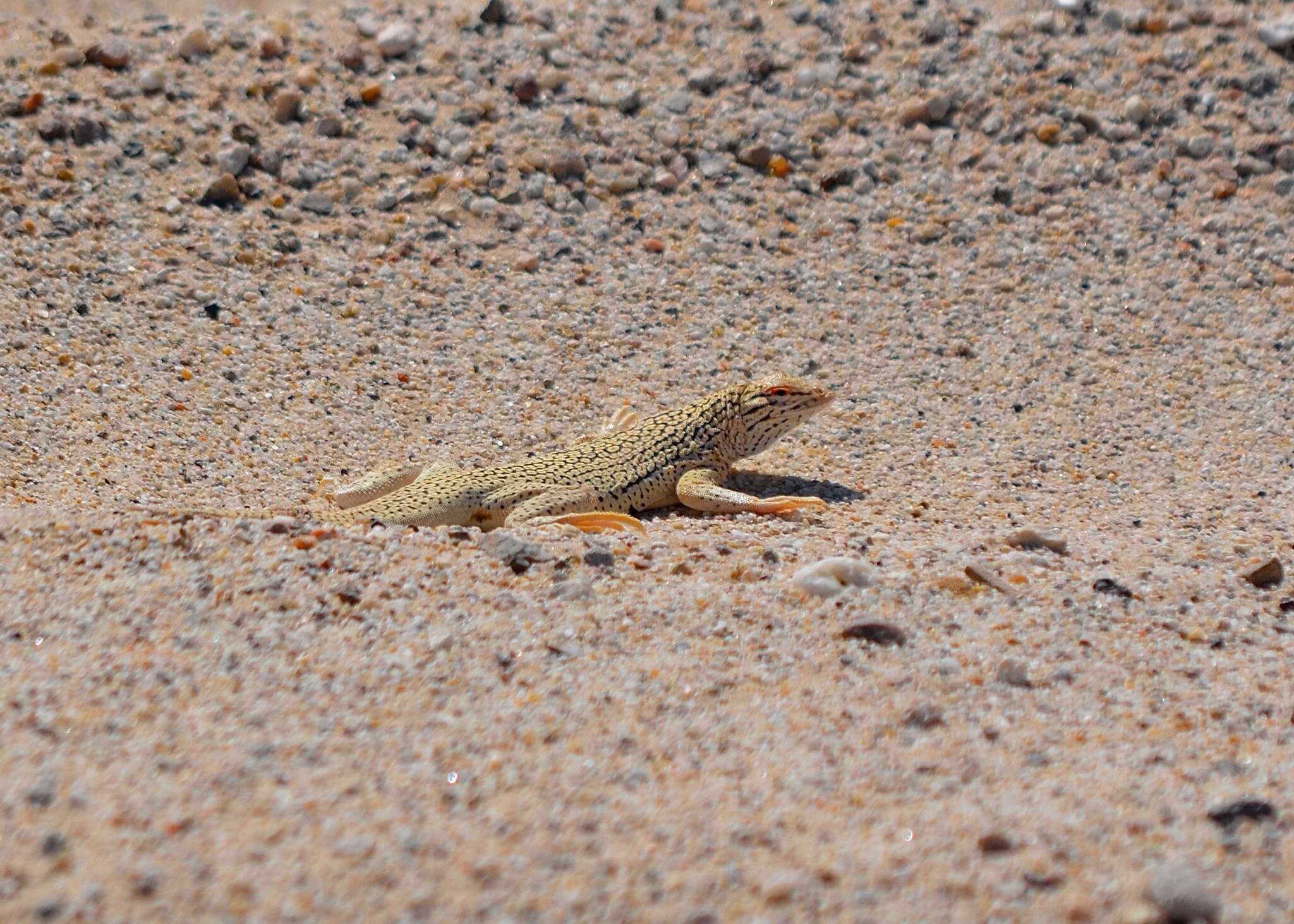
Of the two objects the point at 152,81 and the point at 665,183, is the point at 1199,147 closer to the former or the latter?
the point at 665,183

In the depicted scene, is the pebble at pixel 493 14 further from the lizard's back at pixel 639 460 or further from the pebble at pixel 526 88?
the lizard's back at pixel 639 460

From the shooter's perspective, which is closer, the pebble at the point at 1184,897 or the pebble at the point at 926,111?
the pebble at the point at 1184,897

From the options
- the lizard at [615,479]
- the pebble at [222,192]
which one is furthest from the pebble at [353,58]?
the lizard at [615,479]

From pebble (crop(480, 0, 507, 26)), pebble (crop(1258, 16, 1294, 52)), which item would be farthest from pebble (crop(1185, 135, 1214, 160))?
pebble (crop(480, 0, 507, 26))

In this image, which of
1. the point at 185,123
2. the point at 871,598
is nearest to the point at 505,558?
the point at 871,598

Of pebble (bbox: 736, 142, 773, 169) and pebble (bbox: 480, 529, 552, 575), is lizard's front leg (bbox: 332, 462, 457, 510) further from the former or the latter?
pebble (bbox: 736, 142, 773, 169)
